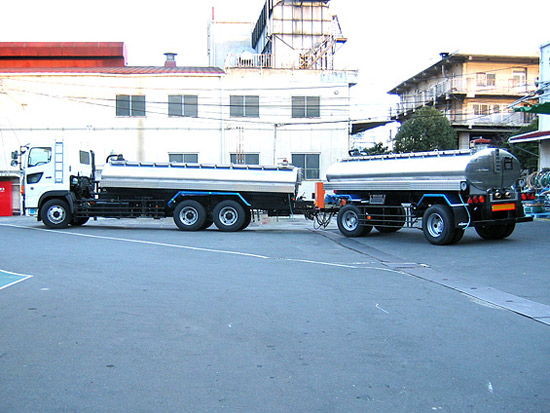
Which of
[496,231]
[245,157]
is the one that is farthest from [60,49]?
[496,231]

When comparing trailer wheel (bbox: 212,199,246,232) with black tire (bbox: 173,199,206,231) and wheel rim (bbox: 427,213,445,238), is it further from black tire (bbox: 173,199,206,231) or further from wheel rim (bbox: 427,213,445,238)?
wheel rim (bbox: 427,213,445,238)

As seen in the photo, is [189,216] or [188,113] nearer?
[189,216]

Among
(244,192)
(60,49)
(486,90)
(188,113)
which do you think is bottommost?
(244,192)

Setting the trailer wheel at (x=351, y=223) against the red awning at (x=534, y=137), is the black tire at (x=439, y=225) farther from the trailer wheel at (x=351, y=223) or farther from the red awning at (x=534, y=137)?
the red awning at (x=534, y=137)

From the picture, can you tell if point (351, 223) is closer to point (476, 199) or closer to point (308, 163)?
point (476, 199)

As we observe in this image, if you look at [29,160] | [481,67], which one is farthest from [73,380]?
[481,67]

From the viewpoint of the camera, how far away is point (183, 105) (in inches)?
1331

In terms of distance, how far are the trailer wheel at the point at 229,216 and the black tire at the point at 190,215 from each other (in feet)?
1.56

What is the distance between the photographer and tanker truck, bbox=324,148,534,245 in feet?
50.3

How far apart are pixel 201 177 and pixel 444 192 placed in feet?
26.7

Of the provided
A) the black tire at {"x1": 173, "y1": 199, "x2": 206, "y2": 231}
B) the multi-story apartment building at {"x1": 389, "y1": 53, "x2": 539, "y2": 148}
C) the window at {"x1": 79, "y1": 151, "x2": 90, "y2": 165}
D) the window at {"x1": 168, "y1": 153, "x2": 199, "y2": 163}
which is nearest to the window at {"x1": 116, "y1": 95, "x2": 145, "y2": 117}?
A: the window at {"x1": 168, "y1": 153, "x2": 199, "y2": 163}

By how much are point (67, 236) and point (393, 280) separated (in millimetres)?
11614

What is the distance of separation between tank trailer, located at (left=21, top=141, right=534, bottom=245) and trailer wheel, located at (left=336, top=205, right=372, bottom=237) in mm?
32

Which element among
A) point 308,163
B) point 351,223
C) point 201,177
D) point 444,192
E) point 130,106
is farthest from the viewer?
point 308,163
